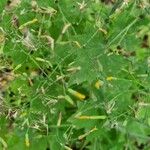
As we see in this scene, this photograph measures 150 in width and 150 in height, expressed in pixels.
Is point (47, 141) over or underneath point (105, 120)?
underneath

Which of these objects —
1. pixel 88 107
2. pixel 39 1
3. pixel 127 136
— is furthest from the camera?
pixel 127 136

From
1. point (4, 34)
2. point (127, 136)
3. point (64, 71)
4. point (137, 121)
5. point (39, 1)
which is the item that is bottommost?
point (127, 136)

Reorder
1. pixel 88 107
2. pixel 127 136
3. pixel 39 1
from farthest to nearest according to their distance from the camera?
1. pixel 127 136
2. pixel 39 1
3. pixel 88 107

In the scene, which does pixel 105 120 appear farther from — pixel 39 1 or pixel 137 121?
pixel 39 1

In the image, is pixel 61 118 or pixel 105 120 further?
pixel 61 118

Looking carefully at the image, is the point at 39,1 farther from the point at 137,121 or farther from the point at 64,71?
the point at 137,121

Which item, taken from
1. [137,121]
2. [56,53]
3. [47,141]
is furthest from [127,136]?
[56,53]
